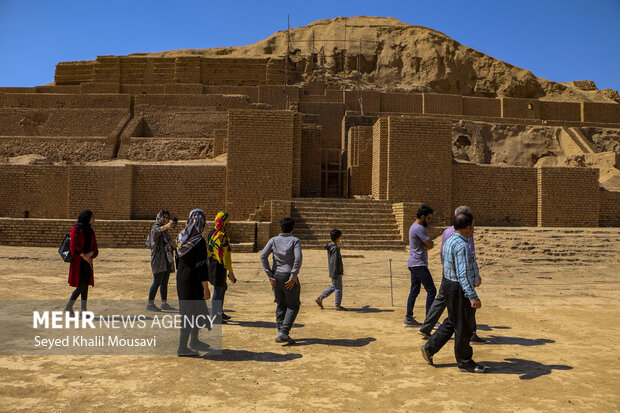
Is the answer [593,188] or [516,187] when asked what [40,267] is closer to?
[516,187]

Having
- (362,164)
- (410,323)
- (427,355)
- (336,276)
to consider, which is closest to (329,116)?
(362,164)

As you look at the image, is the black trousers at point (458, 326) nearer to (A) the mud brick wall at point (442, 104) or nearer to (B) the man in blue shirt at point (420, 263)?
(B) the man in blue shirt at point (420, 263)

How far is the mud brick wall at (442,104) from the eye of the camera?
2942cm

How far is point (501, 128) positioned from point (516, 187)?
36.5 feet

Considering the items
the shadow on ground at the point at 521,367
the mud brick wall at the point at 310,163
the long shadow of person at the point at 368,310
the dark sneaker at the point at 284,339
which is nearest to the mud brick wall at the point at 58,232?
the long shadow of person at the point at 368,310

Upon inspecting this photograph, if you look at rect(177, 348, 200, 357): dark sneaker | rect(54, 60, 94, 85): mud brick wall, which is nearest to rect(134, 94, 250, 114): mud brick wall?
rect(54, 60, 94, 85): mud brick wall

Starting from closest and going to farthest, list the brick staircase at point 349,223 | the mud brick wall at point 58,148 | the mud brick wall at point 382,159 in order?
1. the brick staircase at point 349,223
2. the mud brick wall at point 382,159
3. the mud brick wall at point 58,148

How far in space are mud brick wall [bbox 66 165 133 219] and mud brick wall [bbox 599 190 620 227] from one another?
56.6 feet

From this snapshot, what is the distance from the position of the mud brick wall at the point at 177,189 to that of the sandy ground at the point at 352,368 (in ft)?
31.3

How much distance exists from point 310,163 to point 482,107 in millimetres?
16716

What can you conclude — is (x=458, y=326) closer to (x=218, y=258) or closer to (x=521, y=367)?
(x=521, y=367)

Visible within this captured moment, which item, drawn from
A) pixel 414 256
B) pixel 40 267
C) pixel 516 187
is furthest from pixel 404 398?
pixel 516 187

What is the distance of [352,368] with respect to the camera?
379 cm

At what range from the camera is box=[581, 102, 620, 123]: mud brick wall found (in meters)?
31.7
